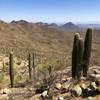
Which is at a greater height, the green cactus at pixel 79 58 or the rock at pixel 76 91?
the green cactus at pixel 79 58

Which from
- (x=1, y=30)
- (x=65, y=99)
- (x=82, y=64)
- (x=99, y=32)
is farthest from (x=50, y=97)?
(x=99, y=32)

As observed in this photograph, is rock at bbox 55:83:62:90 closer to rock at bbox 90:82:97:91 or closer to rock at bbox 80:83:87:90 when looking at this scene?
rock at bbox 80:83:87:90

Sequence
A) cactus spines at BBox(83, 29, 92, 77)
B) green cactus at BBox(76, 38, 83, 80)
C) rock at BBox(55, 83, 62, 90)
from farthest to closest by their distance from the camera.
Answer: cactus spines at BBox(83, 29, 92, 77) < green cactus at BBox(76, 38, 83, 80) < rock at BBox(55, 83, 62, 90)

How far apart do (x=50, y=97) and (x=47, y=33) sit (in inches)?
5327

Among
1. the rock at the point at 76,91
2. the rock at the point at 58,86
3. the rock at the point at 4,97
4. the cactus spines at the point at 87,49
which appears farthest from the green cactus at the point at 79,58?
the rock at the point at 4,97

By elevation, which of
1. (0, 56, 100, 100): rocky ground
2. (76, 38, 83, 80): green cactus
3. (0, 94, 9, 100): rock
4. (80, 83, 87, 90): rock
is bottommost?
(0, 94, 9, 100): rock

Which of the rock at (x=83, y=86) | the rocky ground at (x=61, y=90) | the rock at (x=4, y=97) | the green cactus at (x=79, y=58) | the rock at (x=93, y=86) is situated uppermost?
the green cactus at (x=79, y=58)

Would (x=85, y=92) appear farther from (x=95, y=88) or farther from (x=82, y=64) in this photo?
(x=82, y=64)

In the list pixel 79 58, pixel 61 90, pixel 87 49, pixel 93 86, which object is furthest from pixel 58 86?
pixel 87 49

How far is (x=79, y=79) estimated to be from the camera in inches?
622

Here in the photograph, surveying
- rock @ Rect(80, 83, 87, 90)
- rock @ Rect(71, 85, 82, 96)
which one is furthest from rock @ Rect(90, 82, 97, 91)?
rock @ Rect(71, 85, 82, 96)

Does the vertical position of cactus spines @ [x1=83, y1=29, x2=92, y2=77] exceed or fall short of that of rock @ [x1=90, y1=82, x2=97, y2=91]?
it exceeds it

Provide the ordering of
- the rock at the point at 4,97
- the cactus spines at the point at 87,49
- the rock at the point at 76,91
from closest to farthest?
the rock at the point at 76,91 < the rock at the point at 4,97 < the cactus spines at the point at 87,49

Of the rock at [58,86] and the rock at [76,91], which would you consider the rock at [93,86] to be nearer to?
the rock at [76,91]
